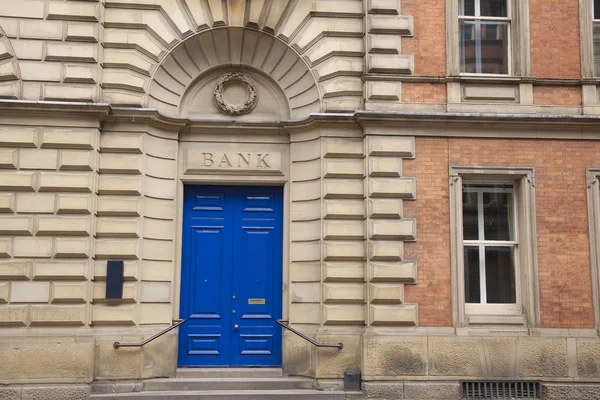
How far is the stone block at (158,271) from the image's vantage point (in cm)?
1027

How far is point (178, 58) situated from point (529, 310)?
731 cm

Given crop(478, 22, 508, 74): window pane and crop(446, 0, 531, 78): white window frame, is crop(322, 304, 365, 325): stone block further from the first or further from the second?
crop(478, 22, 508, 74): window pane

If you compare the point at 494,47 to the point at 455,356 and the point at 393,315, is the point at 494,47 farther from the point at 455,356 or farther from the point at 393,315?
the point at 455,356

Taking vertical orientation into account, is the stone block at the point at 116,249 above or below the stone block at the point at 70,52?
below

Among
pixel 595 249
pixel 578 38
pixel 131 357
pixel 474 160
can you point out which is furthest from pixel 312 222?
pixel 578 38

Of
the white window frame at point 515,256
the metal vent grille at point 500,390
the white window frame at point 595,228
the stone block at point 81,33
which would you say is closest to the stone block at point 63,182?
the stone block at point 81,33

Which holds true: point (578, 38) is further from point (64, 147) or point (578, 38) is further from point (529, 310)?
point (64, 147)

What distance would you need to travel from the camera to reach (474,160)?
1048 cm

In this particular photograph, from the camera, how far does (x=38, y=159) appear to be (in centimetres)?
998

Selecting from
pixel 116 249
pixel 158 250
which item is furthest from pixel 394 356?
pixel 116 249

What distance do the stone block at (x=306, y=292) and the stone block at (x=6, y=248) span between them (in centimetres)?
452

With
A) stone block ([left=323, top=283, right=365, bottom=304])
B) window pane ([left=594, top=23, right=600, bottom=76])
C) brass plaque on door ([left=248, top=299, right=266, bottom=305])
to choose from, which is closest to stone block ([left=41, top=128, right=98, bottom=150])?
brass plaque on door ([left=248, top=299, right=266, bottom=305])

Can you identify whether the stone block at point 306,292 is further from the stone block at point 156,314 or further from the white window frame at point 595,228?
the white window frame at point 595,228

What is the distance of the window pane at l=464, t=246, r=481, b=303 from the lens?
10.5 m
